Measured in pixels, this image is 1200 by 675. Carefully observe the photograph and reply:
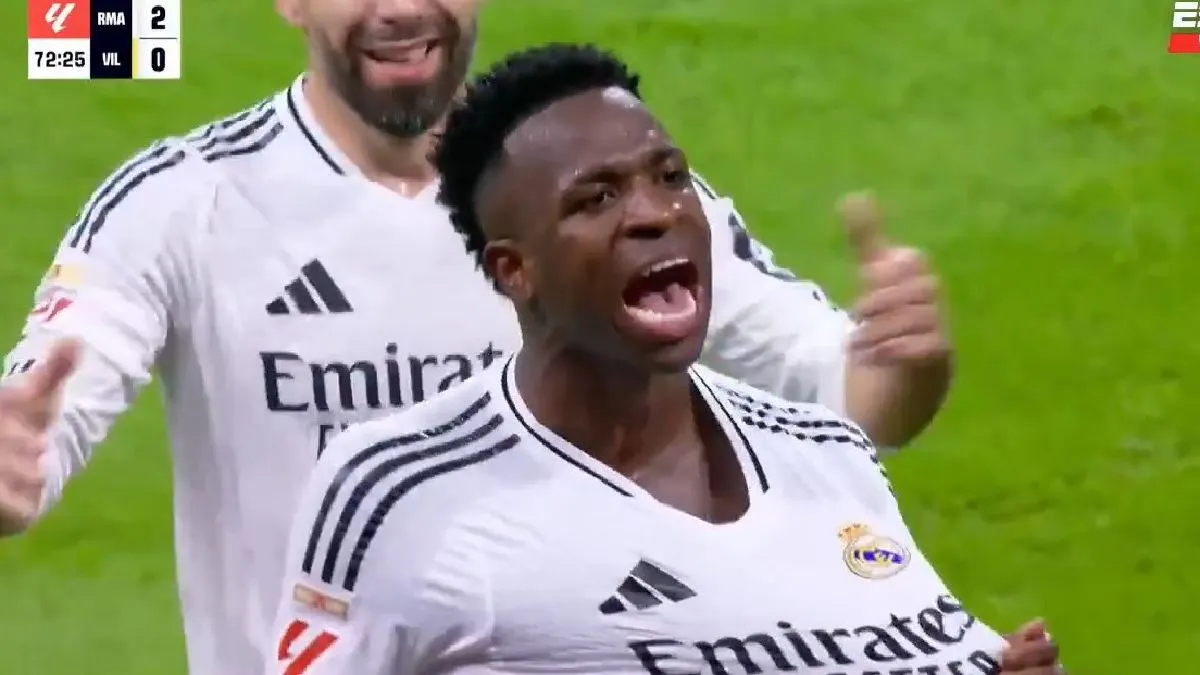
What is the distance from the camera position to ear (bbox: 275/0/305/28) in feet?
7.60

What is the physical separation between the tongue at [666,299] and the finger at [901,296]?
252 millimetres

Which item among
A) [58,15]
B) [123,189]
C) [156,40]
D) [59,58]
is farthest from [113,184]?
[59,58]

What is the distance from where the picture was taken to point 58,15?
16.4ft

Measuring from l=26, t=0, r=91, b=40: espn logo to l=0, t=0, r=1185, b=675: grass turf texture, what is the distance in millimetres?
371

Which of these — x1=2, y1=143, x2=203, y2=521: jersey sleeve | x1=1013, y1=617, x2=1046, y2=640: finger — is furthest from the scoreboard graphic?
x1=1013, y1=617, x2=1046, y2=640: finger

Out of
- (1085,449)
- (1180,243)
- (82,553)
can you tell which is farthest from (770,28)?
(82,553)

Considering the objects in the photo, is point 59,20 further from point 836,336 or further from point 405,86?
point 836,336

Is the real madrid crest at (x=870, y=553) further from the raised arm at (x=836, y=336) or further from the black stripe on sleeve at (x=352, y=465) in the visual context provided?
the black stripe on sleeve at (x=352, y=465)

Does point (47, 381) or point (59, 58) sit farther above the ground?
point (59, 58)

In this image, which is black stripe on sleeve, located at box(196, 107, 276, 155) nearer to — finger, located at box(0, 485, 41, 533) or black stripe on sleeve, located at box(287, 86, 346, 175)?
black stripe on sleeve, located at box(287, 86, 346, 175)

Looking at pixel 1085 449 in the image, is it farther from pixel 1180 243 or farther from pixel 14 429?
pixel 14 429

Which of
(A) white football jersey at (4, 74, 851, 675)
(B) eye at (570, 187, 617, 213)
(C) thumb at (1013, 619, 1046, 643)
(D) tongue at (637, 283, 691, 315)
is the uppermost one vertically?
(A) white football jersey at (4, 74, 851, 675)

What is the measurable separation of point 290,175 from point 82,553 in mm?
2467

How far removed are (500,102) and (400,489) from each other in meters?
0.32
